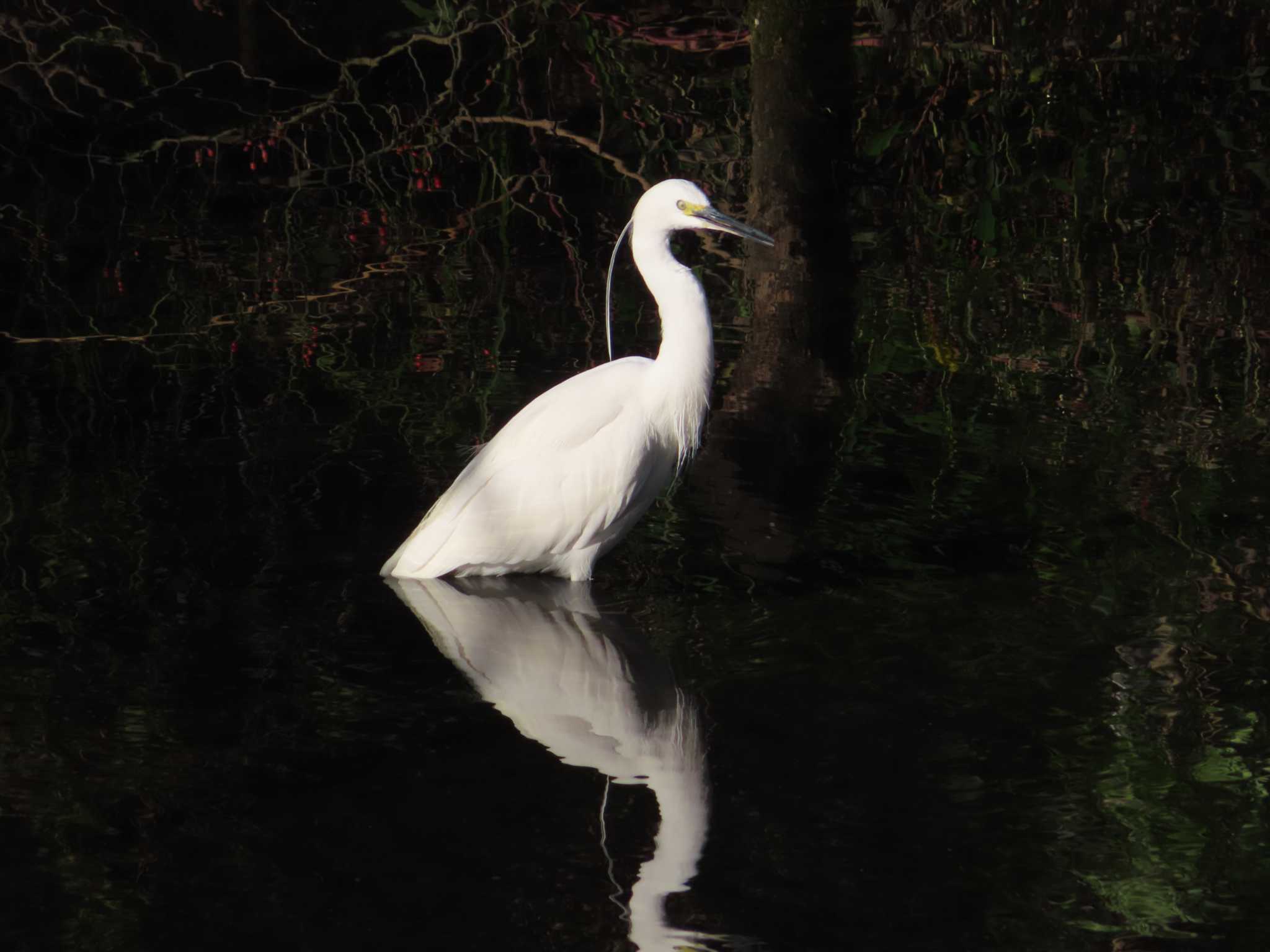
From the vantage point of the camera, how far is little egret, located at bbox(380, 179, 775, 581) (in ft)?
14.7

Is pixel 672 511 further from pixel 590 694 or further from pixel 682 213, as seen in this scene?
pixel 590 694

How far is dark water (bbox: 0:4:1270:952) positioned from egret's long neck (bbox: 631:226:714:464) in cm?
43

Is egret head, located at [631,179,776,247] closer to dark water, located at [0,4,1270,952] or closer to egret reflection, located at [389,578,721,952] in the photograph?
dark water, located at [0,4,1270,952]

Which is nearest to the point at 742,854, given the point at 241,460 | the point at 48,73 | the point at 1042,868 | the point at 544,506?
the point at 1042,868

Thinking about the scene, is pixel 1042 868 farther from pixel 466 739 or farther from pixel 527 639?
pixel 527 639

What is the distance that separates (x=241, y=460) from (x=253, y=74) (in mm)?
5686

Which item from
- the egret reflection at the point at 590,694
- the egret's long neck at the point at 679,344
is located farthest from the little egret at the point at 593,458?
the egret reflection at the point at 590,694

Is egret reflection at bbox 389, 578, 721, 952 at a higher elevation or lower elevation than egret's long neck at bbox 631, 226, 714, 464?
lower

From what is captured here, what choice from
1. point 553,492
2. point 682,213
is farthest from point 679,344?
point 553,492

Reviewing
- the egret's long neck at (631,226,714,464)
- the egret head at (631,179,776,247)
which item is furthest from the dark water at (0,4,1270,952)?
the egret head at (631,179,776,247)

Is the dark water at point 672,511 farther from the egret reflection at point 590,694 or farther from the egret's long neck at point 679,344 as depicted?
the egret's long neck at point 679,344

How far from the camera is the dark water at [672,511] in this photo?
311 cm

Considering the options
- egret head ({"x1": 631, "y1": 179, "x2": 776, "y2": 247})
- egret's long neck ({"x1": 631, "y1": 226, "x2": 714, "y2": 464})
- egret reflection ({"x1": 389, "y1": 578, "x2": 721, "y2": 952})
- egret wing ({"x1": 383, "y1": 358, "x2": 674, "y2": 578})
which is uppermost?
egret head ({"x1": 631, "y1": 179, "x2": 776, "y2": 247})

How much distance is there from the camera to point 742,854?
10.4 feet
